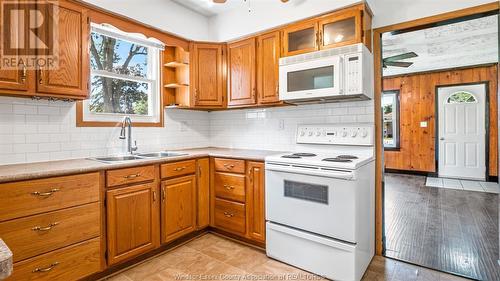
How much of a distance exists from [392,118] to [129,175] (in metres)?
6.57

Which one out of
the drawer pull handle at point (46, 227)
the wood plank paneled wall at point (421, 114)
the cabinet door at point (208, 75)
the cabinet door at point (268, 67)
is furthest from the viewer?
the wood plank paneled wall at point (421, 114)

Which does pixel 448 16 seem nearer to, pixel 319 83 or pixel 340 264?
pixel 319 83

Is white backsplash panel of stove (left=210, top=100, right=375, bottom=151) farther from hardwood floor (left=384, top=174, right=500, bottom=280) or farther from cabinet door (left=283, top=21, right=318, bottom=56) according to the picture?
hardwood floor (left=384, top=174, right=500, bottom=280)

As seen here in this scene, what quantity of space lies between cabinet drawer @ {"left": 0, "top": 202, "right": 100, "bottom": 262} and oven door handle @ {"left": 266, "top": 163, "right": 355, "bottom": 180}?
143cm

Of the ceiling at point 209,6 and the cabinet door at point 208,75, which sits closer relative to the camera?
the ceiling at point 209,6

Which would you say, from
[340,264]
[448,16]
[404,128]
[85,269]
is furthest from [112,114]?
[404,128]

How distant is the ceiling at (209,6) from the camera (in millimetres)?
3014

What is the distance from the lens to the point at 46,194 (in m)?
1.69

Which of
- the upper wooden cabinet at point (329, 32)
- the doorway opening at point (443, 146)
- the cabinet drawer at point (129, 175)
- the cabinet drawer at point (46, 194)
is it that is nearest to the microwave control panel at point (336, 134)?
the doorway opening at point (443, 146)

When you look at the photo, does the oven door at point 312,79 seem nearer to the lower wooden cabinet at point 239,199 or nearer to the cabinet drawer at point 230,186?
the lower wooden cabinet at point 239,199

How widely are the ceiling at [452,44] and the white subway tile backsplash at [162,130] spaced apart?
164 cm

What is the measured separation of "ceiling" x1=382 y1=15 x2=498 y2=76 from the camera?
350 centimetres

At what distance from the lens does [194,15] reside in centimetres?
323

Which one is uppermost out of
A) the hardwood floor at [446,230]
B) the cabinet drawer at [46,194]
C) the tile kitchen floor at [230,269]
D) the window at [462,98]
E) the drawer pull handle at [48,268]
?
the window at [462,98]
